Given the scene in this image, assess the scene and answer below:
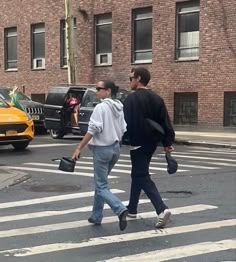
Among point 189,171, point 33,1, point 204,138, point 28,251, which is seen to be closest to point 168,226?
point 28,251

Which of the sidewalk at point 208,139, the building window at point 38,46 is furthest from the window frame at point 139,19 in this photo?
the building window at point 38,46

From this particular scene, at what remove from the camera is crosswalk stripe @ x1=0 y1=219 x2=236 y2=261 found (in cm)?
636

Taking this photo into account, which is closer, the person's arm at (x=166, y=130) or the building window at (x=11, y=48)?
the person's arm at (x=166, y=130)

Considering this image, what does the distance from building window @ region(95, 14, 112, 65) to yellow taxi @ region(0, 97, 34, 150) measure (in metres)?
11.8

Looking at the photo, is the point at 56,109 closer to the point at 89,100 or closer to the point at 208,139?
the point at 89,100

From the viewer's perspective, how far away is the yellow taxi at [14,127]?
52.8ft

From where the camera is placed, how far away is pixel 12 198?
9.64m

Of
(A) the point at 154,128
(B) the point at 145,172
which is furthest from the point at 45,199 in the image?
(A) the point at 154,128

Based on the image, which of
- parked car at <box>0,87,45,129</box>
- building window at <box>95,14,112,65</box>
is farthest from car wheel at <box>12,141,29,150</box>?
building window at <box>95,14,112,65</box>

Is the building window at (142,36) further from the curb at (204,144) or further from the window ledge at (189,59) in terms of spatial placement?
the curb at (204,144)

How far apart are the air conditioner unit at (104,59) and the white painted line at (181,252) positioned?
21728 millimetres

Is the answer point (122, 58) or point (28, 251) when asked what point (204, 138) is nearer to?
point (122, 58)

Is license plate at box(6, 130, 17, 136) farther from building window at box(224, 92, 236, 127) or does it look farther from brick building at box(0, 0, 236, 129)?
building window at box(224, 92, 236, 127)

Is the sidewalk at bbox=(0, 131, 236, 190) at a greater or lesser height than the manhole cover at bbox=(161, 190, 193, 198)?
lesser
